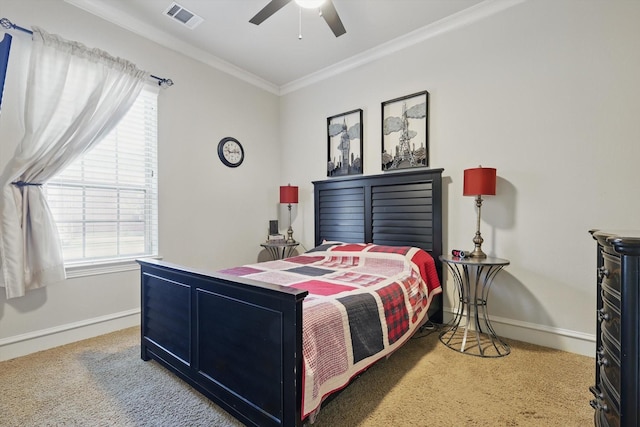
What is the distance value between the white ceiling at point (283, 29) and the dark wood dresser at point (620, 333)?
2.43 m

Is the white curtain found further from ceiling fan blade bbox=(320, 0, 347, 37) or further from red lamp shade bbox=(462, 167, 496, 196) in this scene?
red lamp shade bbox=(462, 167, 496, 196)

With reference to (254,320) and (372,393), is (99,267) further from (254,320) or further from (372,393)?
(372,393)

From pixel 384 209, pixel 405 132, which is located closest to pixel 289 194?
pixel 384 209

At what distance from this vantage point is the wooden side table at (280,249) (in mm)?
3721

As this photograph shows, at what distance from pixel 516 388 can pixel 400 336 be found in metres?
0.73

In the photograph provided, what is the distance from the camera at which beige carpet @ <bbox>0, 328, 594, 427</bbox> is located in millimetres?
1532

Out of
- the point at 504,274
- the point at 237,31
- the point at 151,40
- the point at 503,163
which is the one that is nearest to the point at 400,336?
the point at 504,274

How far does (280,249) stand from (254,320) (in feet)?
9.08

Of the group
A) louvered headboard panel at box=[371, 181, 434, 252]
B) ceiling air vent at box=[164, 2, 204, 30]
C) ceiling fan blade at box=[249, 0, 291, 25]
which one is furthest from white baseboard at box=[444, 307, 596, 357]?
ceiling air vent at box=[164, 2, 204, 30]

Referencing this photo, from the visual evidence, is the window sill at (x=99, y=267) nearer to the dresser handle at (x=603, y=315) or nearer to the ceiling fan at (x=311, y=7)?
the ceiling fan at (x=311, y=7)

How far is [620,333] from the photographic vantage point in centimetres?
109

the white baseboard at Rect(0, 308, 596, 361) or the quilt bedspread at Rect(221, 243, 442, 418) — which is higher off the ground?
the quilt bedspread at Rect(221, 243, 442, 418)

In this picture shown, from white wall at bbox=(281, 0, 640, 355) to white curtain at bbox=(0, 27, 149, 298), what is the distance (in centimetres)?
301

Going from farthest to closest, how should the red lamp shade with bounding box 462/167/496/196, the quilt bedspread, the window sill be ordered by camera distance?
1. the window sill
2. the red lamp shade with bounding box 462/167/496/196
3. the quilt bedspread
